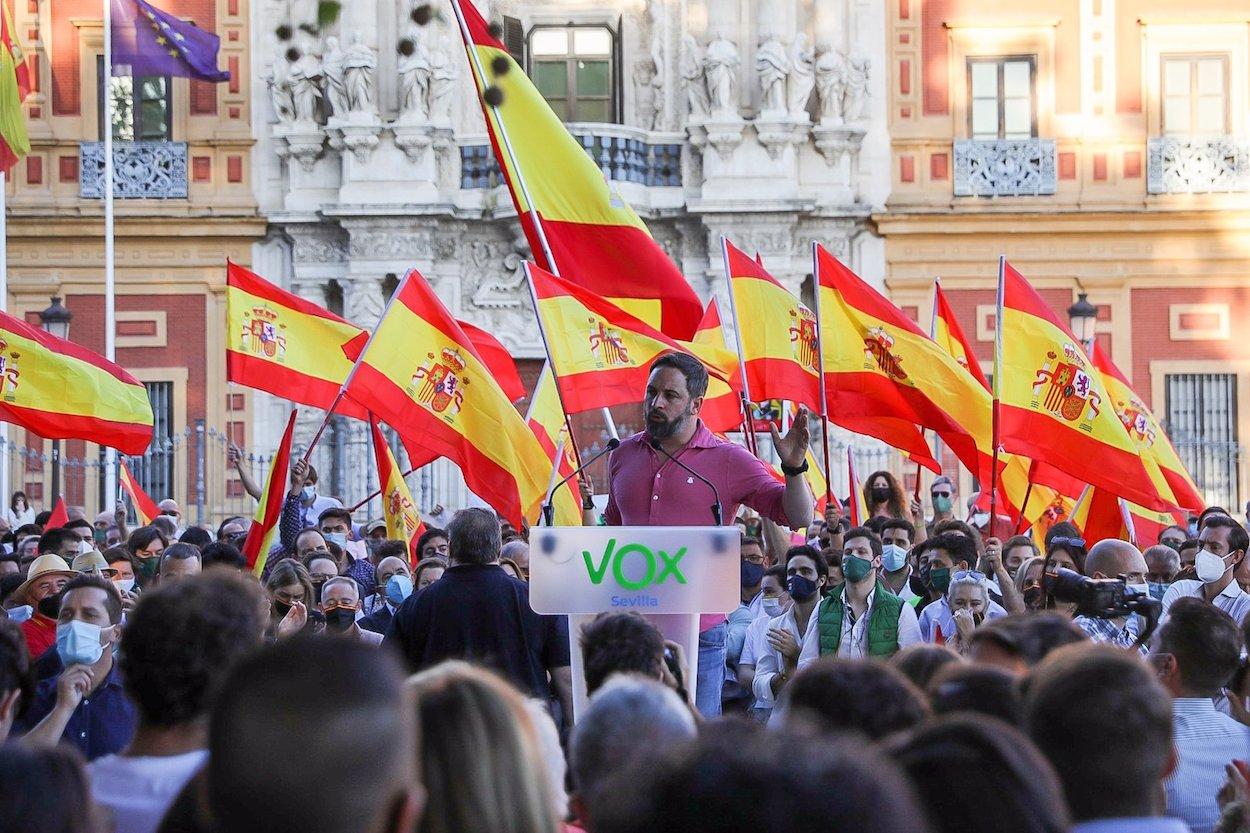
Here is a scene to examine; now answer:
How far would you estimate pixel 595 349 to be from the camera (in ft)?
36.0

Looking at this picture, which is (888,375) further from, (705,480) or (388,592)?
(705,480)

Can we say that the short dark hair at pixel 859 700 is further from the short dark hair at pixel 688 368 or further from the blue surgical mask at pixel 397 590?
the blue surgical mask at pixel 397 590

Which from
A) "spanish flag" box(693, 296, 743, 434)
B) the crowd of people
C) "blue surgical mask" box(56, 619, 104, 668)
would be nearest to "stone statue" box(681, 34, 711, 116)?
"spanish flag" box(693, 296, 743, 434)

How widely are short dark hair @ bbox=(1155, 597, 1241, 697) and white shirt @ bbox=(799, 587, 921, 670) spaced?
9.20 feet

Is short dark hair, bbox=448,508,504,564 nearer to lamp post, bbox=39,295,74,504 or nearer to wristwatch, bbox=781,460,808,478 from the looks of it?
wristwatch, bbox=781,460,808,478

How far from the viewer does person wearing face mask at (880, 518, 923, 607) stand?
9.30m

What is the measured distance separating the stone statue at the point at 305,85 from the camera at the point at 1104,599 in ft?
57.8

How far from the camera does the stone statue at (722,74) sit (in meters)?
22.9

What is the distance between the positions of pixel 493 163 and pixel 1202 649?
1902cm

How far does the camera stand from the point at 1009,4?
24.2 metres

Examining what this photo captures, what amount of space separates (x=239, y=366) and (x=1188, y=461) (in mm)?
14649

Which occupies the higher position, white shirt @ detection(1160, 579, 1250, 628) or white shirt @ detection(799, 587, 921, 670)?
white shirt @ detection(1160, 579, 1250, 628)

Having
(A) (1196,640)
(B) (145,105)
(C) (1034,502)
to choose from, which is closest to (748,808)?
(A) (1196,640)

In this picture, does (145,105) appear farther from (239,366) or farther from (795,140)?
(239,366)
